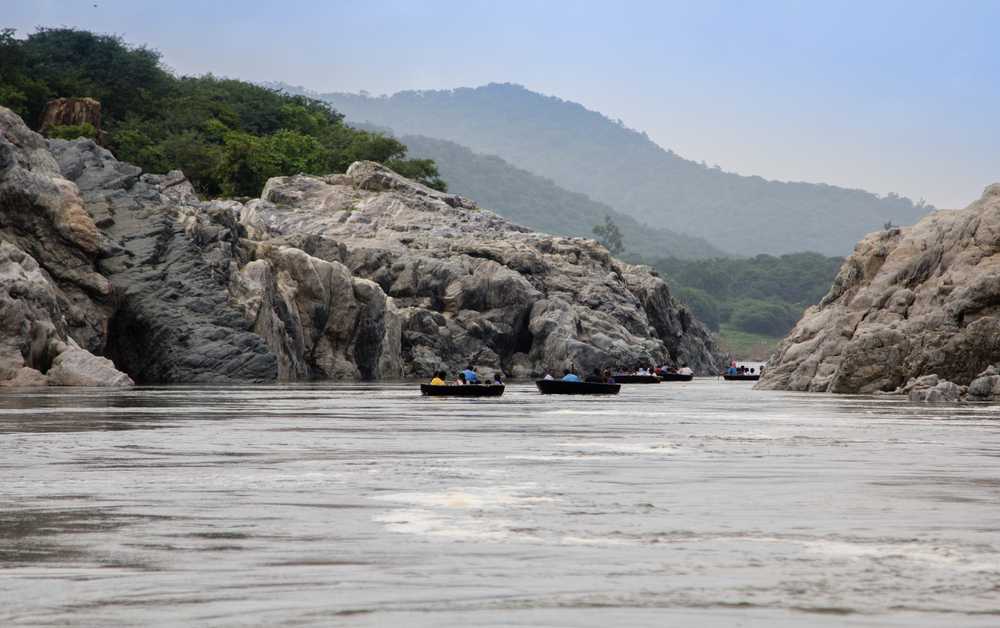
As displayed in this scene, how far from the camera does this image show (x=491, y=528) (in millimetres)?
17516

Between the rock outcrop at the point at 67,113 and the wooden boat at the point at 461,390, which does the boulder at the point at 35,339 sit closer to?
the wooden boat at the point at 461,390

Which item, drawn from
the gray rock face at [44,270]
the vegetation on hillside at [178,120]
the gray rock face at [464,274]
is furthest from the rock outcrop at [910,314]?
the vegetation on hillside at [178,120]

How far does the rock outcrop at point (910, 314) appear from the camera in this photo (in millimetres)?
66188

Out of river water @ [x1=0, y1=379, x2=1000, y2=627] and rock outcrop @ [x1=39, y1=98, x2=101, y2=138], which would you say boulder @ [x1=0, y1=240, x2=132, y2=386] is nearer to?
river water @ [x1=0, y1=379, x2=1000, y2=627]

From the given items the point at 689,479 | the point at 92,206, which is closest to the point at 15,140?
the point at 92,206

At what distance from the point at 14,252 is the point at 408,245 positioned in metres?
60.8

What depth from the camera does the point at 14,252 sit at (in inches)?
2872

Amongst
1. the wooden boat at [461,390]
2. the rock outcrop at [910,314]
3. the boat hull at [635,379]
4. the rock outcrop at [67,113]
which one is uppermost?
the rock outcrop at [67,113]

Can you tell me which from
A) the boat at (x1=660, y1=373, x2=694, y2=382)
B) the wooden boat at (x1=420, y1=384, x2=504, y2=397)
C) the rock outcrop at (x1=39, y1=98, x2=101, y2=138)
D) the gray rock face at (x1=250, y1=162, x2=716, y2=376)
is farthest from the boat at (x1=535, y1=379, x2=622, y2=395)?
the rock outcrop at (x1=39, y1=98, x2=101, y2=138)

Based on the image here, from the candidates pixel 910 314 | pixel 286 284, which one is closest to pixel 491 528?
pixel 910 314

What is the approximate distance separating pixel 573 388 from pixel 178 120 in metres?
104

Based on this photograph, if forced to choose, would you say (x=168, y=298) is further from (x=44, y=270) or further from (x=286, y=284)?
(x=286, y=284)

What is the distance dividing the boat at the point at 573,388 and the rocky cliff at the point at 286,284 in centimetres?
1945

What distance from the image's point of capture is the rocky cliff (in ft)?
264
